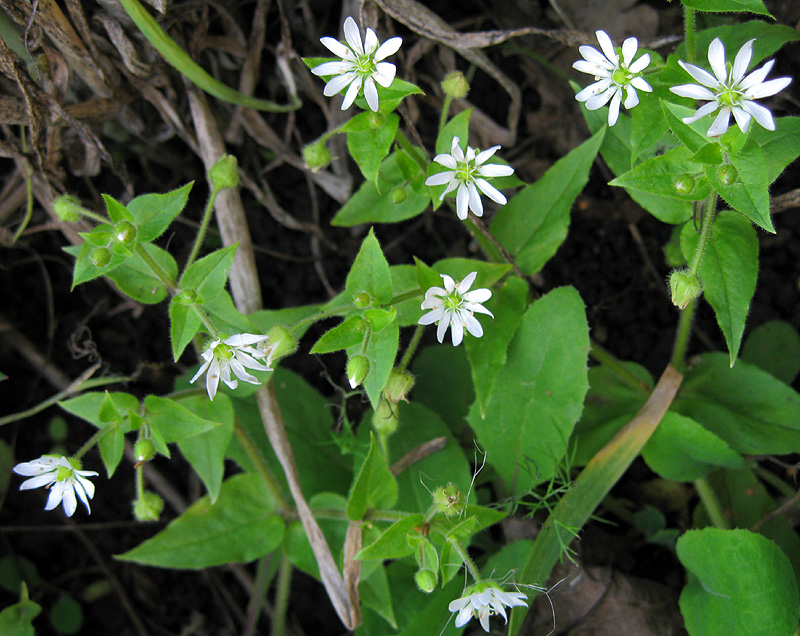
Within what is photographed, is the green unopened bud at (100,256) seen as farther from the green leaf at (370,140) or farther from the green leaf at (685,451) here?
the green leaf at (685,451)

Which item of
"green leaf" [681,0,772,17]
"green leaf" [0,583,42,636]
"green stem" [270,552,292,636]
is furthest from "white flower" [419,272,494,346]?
"green leaf" [0,583,42,636]

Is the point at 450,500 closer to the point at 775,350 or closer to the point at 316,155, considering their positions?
the point at 316,155

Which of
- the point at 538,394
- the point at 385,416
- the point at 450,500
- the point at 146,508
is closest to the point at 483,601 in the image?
the point at 450,500

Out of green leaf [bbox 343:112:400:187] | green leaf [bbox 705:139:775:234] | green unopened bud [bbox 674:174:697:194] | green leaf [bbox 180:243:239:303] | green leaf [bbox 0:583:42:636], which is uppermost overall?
green leaf [bbox 343:112:400:187]

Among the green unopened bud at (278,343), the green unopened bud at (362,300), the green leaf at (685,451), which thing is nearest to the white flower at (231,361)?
the green unopened bud at (278,343)

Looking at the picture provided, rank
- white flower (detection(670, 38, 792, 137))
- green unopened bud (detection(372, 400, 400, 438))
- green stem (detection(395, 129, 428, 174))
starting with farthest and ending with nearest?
green unopened bud (detection(372, 400, 400, 438)) → green stem (detection(395, 129, 428, 174)) → white flower (detection(670, 38, 792, 137))

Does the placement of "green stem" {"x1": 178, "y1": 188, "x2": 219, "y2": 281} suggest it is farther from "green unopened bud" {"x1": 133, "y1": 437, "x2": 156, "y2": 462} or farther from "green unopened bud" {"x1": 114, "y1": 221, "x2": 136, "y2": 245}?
"green unopened bud" {"x1": 133, "y1": 437, "x2": 156, "y2": 462}

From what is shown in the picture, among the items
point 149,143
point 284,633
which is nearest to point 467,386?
point 284,633
